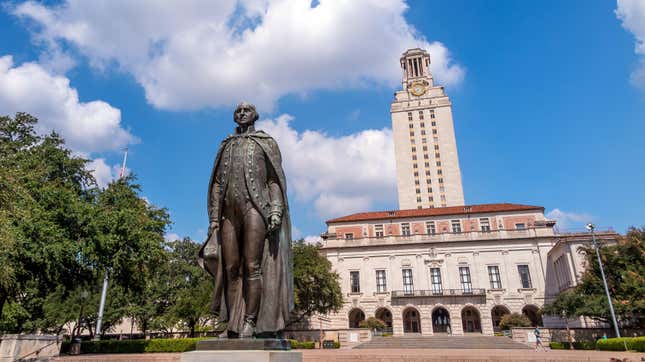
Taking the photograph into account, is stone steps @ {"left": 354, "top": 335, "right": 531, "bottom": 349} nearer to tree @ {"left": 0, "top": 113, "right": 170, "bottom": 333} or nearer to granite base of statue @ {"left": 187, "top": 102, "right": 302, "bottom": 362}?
tree @ {"left": 0, "top": 113, "right": 170, "bottom": 333}

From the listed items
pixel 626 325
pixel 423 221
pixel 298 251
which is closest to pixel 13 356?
pixel 298 251

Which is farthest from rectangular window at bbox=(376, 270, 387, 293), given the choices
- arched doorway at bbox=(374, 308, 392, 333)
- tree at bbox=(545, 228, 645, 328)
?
tree at bbox=(545, 228, 645, 328)

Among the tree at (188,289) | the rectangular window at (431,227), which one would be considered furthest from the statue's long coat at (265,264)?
the rectangular window at (431,227)

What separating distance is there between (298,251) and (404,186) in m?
53.8

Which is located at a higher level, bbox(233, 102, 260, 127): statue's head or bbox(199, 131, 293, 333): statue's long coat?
bbox(233, 102, 260, 127): statue's head

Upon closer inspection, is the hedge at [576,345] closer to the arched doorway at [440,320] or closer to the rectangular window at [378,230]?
the arched doorway at [440,320]

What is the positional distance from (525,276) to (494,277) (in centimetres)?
382

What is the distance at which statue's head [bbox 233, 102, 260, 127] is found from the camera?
584 centimetres

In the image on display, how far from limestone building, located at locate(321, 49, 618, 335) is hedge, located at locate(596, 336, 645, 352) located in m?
23.5

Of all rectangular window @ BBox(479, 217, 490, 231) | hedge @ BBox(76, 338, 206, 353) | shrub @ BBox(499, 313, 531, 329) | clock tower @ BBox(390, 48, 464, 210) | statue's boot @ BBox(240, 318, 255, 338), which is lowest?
hedge @ BBox(76, 338, 206, 353)

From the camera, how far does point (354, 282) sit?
2258 inches

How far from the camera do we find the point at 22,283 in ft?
63.3

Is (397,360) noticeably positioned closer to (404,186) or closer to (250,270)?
(250,270)

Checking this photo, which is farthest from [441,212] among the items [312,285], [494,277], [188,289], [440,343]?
[188,289]
